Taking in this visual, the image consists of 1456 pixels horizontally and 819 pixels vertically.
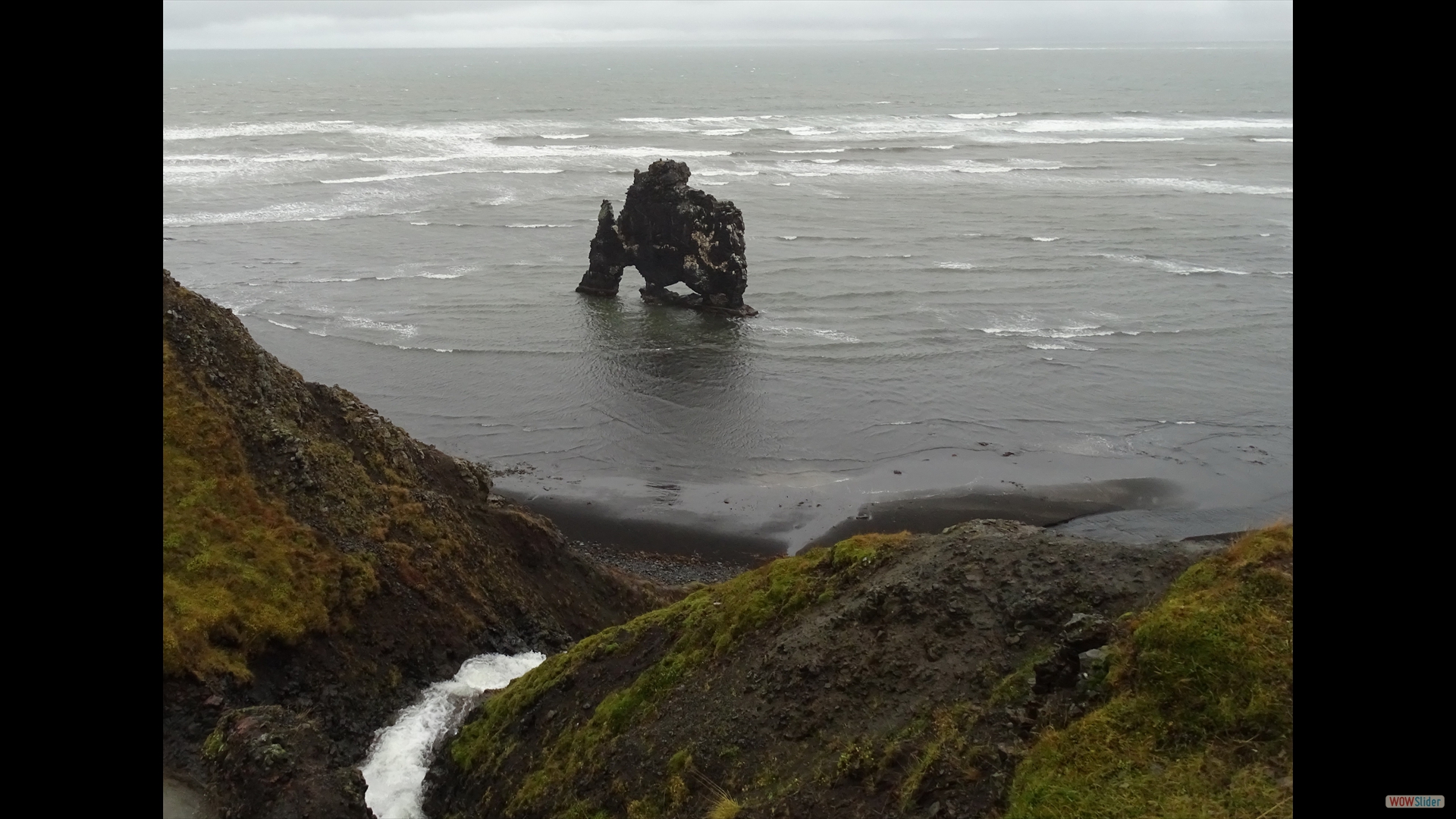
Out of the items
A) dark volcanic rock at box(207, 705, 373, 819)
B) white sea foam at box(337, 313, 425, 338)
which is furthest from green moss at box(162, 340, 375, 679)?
white sea foam at box(337, 313, 425, 338)

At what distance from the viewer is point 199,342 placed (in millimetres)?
25422

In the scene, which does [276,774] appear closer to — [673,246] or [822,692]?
[822,692]

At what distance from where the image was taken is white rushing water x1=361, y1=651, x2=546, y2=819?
19.6 m

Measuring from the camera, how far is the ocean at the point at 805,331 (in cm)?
4322

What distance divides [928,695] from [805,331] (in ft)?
→ 159

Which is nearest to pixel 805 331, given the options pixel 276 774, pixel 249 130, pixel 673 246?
pixel 673 246

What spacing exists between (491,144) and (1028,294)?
305ft

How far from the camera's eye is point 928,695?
47.6 ft

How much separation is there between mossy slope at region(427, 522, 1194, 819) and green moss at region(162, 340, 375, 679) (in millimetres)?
4885

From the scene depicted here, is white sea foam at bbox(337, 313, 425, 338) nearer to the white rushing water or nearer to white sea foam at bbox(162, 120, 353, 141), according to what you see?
the white rushing water

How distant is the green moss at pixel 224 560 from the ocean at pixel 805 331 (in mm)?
13953

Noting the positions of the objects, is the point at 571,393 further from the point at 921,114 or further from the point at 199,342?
the point at 921,114

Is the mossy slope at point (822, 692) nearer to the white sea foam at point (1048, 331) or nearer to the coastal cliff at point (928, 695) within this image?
the coastal cliff at point (928, 695)

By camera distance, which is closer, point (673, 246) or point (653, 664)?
point (653, 664)
